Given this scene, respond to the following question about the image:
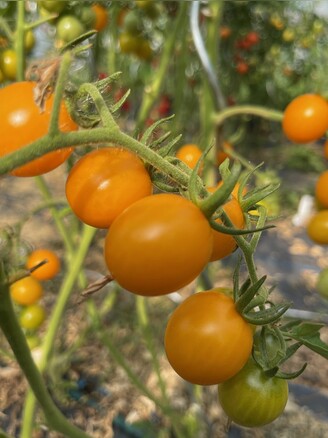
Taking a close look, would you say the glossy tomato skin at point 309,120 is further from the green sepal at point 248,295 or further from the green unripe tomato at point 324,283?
the green sepal at point 248,295

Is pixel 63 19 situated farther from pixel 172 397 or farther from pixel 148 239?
pixel 172 397

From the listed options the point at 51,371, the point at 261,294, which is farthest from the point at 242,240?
the point at 51,371

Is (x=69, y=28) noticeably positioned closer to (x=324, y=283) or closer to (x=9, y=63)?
(x=9, y=63)

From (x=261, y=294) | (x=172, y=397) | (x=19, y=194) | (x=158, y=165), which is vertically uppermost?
(x=158, y=165)

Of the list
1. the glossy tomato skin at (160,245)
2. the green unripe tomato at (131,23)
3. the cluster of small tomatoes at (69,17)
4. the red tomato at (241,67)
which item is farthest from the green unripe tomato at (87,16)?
the red tomato at (241,67)

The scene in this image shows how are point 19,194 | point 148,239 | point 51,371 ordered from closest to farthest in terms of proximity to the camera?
point 148,239
point 51,371
point 19,194

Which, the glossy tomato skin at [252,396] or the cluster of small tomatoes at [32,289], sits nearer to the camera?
the glossy tomato skin at [252,396]

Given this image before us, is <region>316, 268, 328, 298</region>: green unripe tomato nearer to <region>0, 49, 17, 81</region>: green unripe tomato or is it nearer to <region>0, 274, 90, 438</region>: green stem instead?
<region>0, 274, 90, 438</region>: green stem
